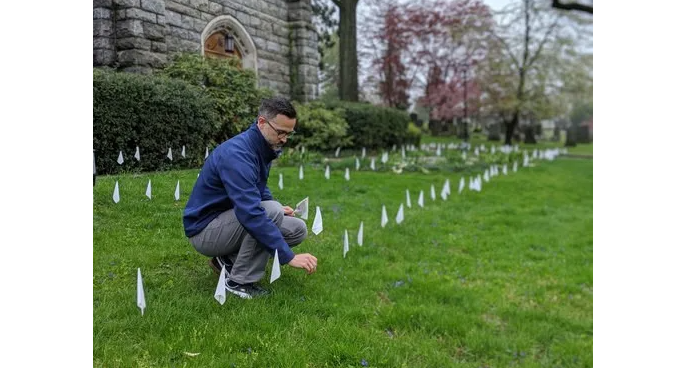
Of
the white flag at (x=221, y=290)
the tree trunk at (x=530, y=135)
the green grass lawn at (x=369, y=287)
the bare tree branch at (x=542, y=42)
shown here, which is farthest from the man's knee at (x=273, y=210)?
the tree trunk at (x=530, y=135)

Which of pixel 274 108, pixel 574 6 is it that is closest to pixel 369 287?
pixel 274 108

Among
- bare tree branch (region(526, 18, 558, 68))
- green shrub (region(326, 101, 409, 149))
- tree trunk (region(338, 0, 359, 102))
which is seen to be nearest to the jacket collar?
green shrub (region(326, 101, 409, 149))

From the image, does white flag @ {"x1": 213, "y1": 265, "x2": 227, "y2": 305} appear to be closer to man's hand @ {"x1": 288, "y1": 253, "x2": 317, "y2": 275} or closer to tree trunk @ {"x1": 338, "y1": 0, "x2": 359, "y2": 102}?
man's hand @ {"x1": 288, "y1": 253, "x2": 317, "y2": 275}

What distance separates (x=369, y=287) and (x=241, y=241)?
2.60 ft

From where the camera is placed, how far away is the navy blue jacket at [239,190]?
145 cm

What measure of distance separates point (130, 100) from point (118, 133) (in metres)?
0.10

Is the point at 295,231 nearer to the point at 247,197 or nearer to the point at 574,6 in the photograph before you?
the point at 247,197

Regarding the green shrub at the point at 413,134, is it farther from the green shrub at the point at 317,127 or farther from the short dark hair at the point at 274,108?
the short dark hair at the point at 274,108

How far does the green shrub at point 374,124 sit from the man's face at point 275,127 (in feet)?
2.36

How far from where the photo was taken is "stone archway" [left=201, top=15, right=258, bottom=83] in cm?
155

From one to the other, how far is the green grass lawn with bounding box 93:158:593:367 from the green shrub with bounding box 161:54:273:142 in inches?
8.2

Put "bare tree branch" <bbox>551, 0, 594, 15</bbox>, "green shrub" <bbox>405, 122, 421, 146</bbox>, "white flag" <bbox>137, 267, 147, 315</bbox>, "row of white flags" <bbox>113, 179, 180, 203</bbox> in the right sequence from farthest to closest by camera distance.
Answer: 1. "green shrub" <bbox>405, 122, 421, 146</bbox>
2. "bare tree branch" <bbox>551, 0, 594, 15</bbox>
3. "row of white flags" <bbox>113, 179, 180, 203</bbox>
4. "white flag" <bbox>137, 267, 147, 315</bbox>

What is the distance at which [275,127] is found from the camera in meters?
1.48

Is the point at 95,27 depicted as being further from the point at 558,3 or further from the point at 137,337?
Answer: the point at 558,3
